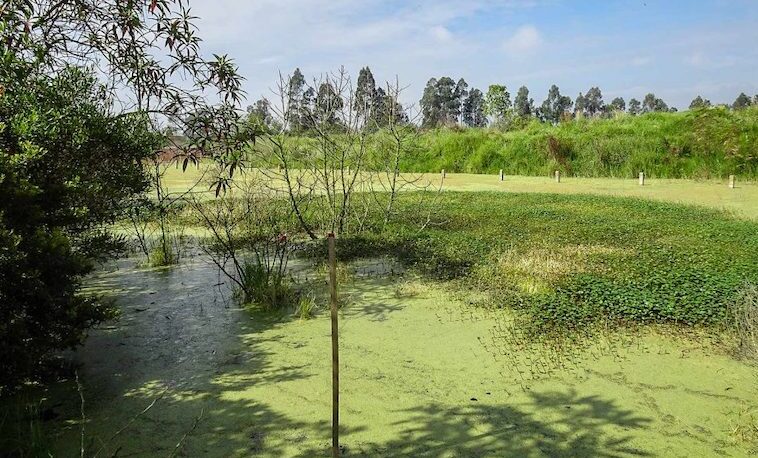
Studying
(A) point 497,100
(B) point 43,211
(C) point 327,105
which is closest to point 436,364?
(B) point 43,211

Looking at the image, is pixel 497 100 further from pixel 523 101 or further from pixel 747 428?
pixel 747 428

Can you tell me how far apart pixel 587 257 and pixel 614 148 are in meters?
10.3

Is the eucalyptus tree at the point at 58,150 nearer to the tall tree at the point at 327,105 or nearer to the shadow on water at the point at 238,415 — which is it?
the shadow on water at the point at 238,415

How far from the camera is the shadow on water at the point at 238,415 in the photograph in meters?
2.35

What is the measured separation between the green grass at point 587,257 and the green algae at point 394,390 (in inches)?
14.3

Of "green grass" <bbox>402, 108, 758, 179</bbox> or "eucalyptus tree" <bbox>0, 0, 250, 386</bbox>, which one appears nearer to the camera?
"eucalyptus tree" <bbox>0, 0, 250, 386</bbox>

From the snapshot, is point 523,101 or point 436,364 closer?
point 436,364

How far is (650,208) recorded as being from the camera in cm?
866

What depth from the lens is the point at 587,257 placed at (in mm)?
5398

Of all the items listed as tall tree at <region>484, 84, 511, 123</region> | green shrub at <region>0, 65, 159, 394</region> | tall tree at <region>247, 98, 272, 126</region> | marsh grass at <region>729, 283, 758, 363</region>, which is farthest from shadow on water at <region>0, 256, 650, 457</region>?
tall tree at <region>484, 84, 511, 123</region>

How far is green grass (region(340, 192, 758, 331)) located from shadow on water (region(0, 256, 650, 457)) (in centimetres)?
120

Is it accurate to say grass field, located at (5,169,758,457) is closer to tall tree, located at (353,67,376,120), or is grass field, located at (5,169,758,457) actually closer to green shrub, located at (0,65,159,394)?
green shrub, located at (0,65,159,394)

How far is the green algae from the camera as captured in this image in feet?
7.82

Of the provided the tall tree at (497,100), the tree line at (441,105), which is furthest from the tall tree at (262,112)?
the tall tree at (497,100)
